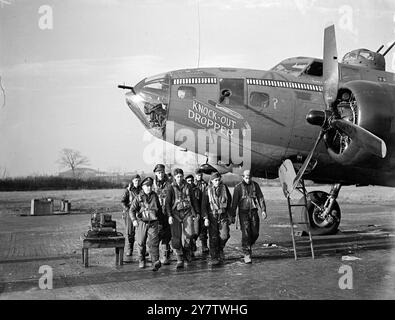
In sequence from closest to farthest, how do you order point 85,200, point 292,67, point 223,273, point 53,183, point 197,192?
point 223,273 < point 197,192 < point 292,67 < point 85,200 < point 53,183

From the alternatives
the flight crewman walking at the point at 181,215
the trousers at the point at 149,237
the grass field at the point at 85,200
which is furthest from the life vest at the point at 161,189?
the grass field at the point at 85,200

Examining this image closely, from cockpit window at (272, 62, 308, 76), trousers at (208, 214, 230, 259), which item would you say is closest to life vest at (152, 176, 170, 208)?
trousers at (208, 214, 230, 259)

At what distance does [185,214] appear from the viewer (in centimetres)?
963

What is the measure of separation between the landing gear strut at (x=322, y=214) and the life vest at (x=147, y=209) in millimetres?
6484

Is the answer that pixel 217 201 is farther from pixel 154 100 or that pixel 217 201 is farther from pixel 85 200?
pixel 85 200

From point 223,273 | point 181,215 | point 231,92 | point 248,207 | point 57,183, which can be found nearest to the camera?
point 223,273

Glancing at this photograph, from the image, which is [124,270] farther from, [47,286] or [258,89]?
[258,89]

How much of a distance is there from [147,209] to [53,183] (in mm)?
42907

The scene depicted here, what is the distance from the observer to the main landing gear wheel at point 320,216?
1413cm

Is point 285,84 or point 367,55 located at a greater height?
point 367,55

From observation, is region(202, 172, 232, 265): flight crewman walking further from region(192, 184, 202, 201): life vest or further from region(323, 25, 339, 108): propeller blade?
region(323, 25, 339, 108): propeller blade

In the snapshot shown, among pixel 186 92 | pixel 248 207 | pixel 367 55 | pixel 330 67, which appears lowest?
pixel 248 207

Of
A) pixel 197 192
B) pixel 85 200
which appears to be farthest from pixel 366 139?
pixel 85 200
